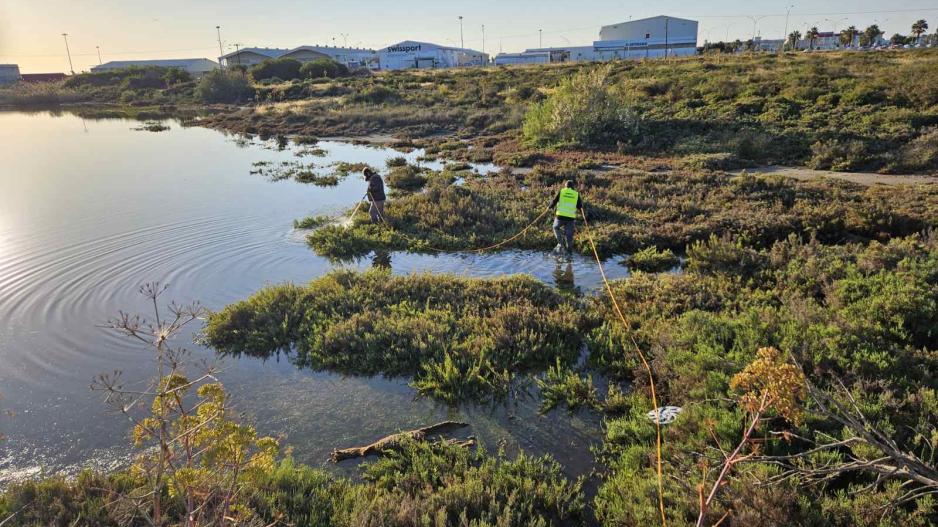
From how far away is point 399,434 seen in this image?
6.78 metres

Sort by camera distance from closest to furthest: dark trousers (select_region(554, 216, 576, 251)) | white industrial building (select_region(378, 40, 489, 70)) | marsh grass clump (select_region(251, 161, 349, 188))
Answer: dark trousers (select_region(554, 216, 576, 251))
marsh grass clump (select_region(251, 161, 349, 188))
white industrial building (select_region(378, 40, 489, 70))

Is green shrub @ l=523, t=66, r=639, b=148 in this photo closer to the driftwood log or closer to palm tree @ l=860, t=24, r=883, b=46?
the driftwood log

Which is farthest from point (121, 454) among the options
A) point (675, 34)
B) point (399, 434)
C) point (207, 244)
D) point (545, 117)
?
point (675, 34)

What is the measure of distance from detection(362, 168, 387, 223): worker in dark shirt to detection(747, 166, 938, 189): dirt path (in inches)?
626

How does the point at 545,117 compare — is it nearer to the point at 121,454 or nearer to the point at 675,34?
the point at 121,454

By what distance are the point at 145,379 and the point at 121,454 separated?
82.0 inches

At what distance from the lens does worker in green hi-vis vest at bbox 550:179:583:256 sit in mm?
13391

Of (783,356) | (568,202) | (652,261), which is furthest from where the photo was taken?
(568,202)

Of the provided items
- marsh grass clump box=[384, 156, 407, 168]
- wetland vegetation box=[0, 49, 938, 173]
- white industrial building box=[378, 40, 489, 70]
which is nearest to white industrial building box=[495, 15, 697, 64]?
white industrial building box=[378, 40, 489, 70]

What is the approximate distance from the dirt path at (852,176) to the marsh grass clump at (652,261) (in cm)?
1100

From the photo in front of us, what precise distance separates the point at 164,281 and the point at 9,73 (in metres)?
149

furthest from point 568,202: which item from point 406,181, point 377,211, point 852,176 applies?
point 852,176

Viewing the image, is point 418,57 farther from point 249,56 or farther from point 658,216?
point 658,216

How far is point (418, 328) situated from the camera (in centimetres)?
916
